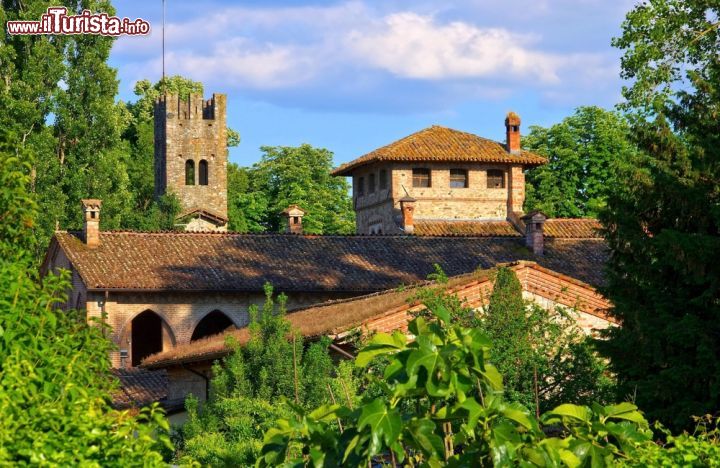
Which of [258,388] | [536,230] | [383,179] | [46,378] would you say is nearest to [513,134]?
[383,179]

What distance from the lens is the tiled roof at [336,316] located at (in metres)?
21.2

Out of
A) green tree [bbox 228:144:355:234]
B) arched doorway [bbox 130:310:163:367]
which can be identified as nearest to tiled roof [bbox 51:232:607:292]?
arched doorway [bbox 130:310:163:367]

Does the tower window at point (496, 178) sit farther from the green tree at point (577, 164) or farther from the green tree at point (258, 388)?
the green tree at point (258, 388)

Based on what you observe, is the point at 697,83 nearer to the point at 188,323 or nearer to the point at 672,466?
the point at 672,466

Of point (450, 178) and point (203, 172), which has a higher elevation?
point (203, 172)

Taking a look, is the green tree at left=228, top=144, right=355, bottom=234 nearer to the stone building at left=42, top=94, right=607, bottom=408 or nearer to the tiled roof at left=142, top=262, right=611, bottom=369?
the stone building at left=42, top=94, right=607, bottom=408

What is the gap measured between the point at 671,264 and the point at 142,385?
1844 centimetres

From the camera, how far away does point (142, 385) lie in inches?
1232

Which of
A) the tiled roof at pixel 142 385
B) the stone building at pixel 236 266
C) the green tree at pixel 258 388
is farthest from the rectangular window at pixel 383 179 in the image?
the green tree at pixel 258 388

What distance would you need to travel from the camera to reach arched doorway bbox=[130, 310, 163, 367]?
4050cm

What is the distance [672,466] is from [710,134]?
31.5 feet

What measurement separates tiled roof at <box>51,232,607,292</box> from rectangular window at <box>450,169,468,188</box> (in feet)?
36.5

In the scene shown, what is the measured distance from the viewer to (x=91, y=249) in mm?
38250

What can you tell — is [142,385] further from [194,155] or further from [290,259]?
[194,155]
